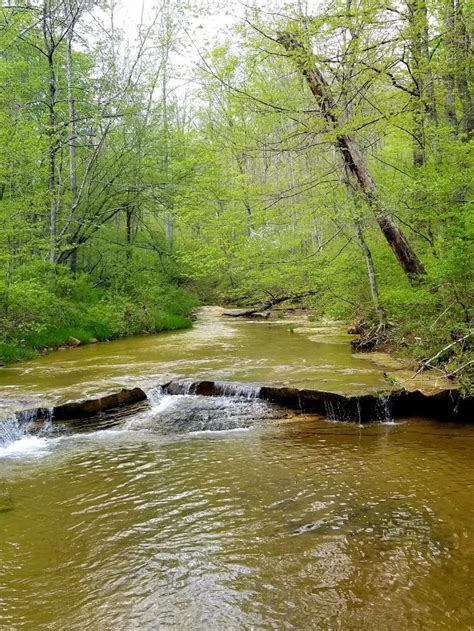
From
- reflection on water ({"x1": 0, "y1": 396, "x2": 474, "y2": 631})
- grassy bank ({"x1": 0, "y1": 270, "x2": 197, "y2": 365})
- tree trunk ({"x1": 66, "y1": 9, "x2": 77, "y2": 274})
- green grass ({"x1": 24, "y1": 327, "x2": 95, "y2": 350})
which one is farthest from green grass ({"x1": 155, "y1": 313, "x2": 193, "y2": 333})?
reflection on water ({"x1": 0, "y1": 396, "x2": 474, "y2": 631})

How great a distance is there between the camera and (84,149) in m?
18.1

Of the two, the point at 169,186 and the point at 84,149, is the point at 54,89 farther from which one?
the point at 169,186

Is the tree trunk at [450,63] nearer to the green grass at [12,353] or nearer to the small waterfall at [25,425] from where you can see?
the small waterfall at [25,425]

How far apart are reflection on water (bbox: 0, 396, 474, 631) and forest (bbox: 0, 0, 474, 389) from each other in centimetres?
199

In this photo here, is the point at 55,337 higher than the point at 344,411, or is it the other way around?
the point at 55,337

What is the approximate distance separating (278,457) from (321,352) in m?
6.02

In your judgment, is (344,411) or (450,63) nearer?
(344,411)

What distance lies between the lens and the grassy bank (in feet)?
39.8

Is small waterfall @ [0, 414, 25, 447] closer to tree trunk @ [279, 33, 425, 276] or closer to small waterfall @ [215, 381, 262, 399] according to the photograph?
small waterfall @ [215, 381, 262, 399]

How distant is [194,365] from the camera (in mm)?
10523

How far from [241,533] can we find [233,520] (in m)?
0.25

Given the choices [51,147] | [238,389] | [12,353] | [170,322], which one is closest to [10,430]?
[238,389]

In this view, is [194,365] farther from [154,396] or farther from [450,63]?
[450,63]

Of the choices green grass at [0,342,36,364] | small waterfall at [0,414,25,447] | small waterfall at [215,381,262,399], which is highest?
green grass at [0,342,36,364]
